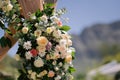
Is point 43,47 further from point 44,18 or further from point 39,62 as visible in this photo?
point 44,18

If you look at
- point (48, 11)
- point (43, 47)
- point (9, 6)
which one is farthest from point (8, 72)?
point (43, 47)

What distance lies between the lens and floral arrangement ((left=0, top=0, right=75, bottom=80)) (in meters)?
3.95

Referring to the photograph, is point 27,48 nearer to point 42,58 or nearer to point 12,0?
point 42,58

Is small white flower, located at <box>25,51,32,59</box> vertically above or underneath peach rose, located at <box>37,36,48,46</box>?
underneath

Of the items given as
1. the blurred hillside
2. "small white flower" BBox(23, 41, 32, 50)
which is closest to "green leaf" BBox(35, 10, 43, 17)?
"small white flower" BBox(23, 41, 32, 50)

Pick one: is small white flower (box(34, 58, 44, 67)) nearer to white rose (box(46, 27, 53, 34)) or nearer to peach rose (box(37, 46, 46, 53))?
peach rose (box(37, 46, 46, 53))

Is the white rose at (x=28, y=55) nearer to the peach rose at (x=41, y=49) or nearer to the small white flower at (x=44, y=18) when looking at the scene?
the peach rose at (x=41, y=49)

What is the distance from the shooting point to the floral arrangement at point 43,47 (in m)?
3.95

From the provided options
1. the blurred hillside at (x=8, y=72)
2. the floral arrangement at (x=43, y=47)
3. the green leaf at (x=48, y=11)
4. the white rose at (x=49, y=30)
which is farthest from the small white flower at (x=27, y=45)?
the blurred hillside at (x=8, y=72)

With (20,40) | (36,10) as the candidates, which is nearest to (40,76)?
(20,40)

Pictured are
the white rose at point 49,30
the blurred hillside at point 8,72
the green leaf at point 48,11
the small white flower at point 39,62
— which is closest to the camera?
the small white flower at point 39,62

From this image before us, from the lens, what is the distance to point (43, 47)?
396 cm

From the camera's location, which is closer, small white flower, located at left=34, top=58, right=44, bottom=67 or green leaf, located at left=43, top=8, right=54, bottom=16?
small white flower, located at left=34, top=58, right=44, bottom=67

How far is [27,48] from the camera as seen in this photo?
399 centimetres
